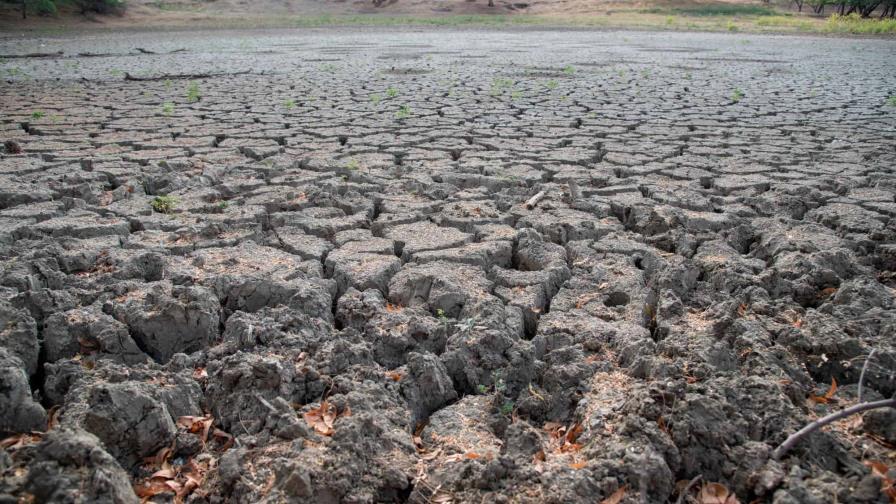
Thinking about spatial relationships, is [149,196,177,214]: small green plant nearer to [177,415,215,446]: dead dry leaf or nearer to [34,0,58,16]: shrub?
[177,415,215,446]: dead dry leaf

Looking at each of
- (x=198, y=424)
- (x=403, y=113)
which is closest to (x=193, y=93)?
(x=403, y=113)

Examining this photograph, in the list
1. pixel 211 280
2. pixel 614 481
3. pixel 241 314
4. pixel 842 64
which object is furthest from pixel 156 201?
pixel 842 64

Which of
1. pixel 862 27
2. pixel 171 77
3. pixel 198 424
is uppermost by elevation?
pixel 862 27

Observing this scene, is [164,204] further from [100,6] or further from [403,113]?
[100,6]

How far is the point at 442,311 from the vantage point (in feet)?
9.64

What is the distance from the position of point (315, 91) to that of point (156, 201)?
5.29 meters

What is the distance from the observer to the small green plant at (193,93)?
8.32 metres

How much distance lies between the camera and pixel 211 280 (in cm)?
314

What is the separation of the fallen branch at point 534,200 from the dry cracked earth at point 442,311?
0.04 meters

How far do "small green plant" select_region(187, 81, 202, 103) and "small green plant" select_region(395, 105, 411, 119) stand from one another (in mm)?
2483

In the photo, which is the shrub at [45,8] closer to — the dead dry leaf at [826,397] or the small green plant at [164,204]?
the small green plant at [164,204]

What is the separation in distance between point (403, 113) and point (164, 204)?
363 cm

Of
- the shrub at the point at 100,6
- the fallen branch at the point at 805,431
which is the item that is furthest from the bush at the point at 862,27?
the fallen branch at the point at 805,431

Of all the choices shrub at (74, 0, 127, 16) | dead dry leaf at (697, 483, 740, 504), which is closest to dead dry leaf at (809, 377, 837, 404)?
dead dry leaf at (697, 483, 740, 504)
